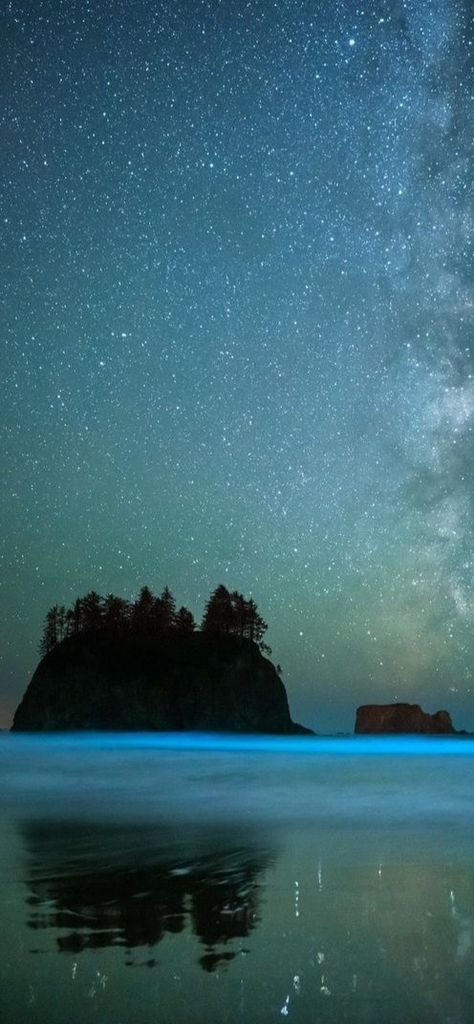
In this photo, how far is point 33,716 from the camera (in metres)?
84.1

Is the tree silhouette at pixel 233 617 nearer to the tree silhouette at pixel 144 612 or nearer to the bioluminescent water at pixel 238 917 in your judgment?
the tree silhouette at pixel 144 612

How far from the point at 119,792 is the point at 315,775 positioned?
7396 millimetres

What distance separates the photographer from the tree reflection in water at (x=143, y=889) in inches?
226

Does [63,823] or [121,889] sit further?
[63,823]

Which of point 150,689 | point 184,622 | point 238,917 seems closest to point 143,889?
point 238,917

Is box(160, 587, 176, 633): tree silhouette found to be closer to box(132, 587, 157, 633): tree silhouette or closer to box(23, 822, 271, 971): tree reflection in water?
box(132, 587, 157, 633): tree silhouette

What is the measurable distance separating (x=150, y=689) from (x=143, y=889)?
7807 centimetres

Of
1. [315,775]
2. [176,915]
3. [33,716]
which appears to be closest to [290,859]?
[176,915]

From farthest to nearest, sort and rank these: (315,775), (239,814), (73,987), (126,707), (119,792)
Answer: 1. (126,707)
2. (315,775)
3. (119,792)
4. (239,814)
5. (73,987)

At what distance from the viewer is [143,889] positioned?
7.43m

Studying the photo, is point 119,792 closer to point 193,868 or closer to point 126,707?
point 193,868

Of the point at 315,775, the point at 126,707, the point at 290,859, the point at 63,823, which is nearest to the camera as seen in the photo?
the point at 290,859

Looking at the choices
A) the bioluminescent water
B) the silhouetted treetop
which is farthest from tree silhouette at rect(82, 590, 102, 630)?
the bioluminescent water

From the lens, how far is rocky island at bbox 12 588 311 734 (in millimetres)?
81312
